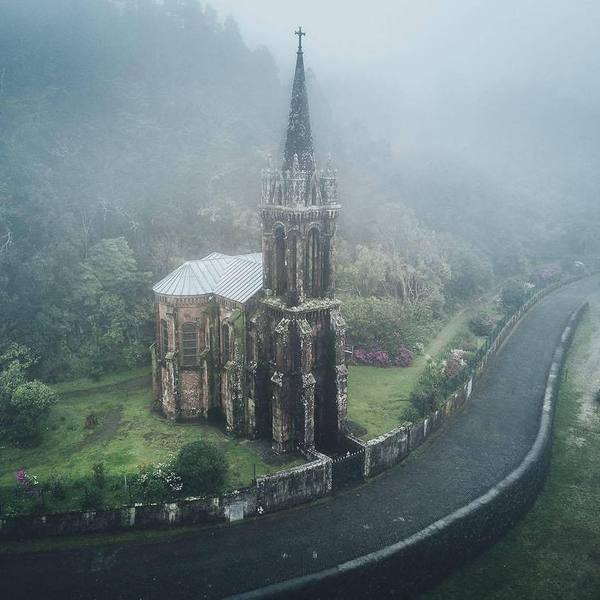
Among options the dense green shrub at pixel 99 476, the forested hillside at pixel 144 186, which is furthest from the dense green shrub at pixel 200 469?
the forested hillside at pixel 144 186

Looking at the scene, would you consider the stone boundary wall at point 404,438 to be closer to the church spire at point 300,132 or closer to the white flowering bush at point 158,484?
the white flowering bush at point 158,484

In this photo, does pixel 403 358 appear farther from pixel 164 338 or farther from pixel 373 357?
pixel 164 338

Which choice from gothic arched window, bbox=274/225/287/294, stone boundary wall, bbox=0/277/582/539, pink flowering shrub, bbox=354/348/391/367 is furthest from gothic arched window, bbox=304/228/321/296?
pink flowering shrub, bbox=354/348/391/367

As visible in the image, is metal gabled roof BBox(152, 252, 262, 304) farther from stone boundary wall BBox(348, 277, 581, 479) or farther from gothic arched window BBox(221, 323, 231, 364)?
stone boundary wall BBox(348, 277, 581, 479)

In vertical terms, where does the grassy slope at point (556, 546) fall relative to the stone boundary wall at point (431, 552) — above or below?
below

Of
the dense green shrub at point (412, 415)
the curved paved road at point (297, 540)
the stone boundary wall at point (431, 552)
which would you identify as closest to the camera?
the stone boundary wall at point (431, 552)

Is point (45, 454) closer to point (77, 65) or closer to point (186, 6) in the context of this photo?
point (77, 65)

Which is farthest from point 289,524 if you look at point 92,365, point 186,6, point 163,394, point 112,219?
point 186,6
